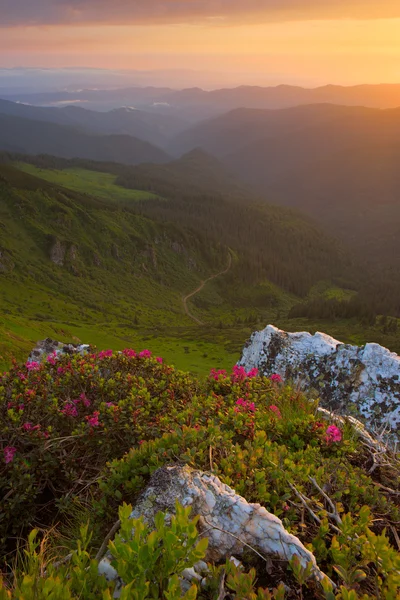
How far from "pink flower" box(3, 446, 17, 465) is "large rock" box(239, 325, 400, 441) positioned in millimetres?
9285

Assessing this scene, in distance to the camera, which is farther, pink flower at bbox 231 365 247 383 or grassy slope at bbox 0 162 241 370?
grassy slope at bbox 0 162 241 370

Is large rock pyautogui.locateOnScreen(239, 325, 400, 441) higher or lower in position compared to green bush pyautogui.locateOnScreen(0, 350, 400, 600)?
lower

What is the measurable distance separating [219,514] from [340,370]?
442 inches

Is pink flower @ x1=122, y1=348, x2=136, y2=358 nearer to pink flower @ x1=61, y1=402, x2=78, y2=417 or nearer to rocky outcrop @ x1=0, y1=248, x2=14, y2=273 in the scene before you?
pink flower @ x1=61, y1=402, x2=78, y2=417

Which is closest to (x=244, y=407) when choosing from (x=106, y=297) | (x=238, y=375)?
(x=238, y=375)

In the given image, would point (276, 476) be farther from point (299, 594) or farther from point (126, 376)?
point (126, 376)

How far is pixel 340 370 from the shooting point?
14.2m

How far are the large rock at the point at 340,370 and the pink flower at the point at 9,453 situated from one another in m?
9.28

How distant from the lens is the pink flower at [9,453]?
6074mm

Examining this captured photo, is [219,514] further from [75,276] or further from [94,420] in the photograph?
[75,276]

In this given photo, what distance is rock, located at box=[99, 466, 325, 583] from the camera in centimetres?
386

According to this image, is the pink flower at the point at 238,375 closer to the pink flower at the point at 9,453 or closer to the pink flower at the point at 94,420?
the pink flower at the point at 94,420

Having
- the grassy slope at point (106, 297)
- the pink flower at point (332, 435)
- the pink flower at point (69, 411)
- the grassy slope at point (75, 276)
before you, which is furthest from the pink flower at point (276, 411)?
the grassy slope at point (75, 276)

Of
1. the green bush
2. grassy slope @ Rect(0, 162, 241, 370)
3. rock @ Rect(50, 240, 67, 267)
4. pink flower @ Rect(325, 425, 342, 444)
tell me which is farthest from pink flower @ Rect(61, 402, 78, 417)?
rock @ Rect(50, 240, 67, 267)
